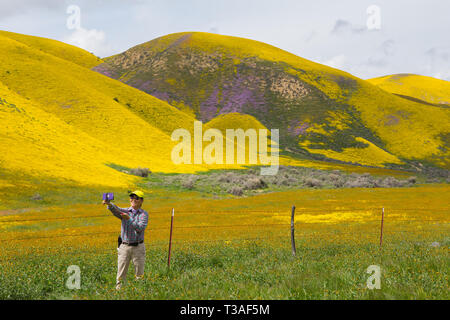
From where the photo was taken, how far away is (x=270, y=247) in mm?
12992

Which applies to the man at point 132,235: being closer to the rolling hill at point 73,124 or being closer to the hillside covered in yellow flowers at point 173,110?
the hillside covered in yellow flowers at point 173,110

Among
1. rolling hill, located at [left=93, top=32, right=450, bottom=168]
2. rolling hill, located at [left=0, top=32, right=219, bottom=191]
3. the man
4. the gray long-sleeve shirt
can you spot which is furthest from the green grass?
rolling hill, located at [left=93, top=32, right=450, bottom=168]

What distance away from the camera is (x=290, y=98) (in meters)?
135

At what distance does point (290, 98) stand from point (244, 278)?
5219 inches

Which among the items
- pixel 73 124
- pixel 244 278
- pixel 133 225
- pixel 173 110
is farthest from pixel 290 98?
pixel 133 225

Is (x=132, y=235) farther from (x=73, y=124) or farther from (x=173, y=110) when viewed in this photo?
(x=173, y=110)

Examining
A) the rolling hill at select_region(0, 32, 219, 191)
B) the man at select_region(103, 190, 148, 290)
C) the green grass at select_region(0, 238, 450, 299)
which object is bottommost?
the green grass at select_region(0, 238, 450, 299)

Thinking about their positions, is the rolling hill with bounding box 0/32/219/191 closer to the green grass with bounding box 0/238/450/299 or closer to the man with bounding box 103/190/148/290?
the green grass with bounding box 0/238/450/299

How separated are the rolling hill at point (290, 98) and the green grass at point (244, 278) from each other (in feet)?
308

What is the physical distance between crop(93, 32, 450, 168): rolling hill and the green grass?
3696 inches

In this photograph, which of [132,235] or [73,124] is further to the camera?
[73,124]

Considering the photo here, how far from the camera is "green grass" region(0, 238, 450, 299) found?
19.6ft
